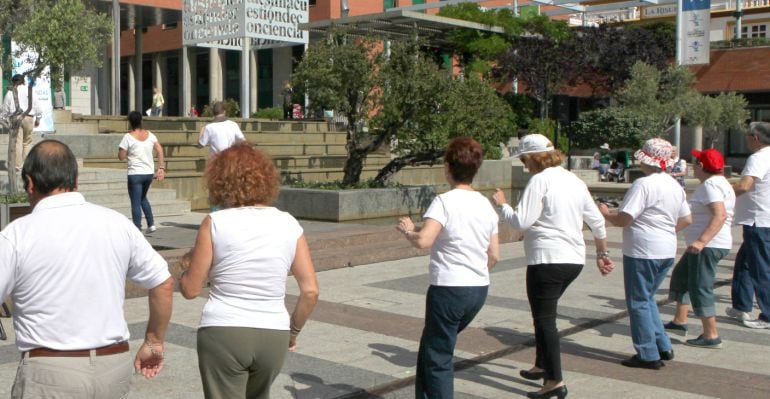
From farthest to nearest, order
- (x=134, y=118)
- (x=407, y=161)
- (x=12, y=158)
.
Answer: (x=407, y=161) → (x=12, y=158) → (x=134, y=118)

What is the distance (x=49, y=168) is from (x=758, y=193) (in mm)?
6633

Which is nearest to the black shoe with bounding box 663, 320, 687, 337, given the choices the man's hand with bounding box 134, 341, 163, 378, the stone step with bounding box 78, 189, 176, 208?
the man's hand with bounding box 134, 341, 163, 378

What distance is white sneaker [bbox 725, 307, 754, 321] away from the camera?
841cm

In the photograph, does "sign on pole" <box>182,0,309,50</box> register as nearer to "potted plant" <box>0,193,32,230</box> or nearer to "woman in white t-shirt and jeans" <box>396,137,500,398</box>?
"potted plant" <box>0,193,32,230</box>

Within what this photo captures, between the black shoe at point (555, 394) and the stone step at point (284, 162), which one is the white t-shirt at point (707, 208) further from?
the stone step at point (284, 162)

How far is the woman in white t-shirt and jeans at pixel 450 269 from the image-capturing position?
5051 mm

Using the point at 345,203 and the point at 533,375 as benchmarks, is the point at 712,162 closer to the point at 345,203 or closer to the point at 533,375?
the point at 533,375

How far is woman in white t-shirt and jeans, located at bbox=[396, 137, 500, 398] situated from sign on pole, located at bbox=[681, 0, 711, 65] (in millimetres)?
30941

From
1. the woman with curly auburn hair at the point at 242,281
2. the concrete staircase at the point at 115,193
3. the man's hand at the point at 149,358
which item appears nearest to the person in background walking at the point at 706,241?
the woman with curly auburn hair at the point at 242,281

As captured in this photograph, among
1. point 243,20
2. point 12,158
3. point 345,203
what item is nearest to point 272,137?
point 243,20

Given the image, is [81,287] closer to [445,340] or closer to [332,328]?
[445,340]

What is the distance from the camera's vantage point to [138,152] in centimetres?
1178

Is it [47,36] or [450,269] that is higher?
[47,36]

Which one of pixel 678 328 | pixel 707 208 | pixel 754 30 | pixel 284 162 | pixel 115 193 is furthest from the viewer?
pixel 754 30
